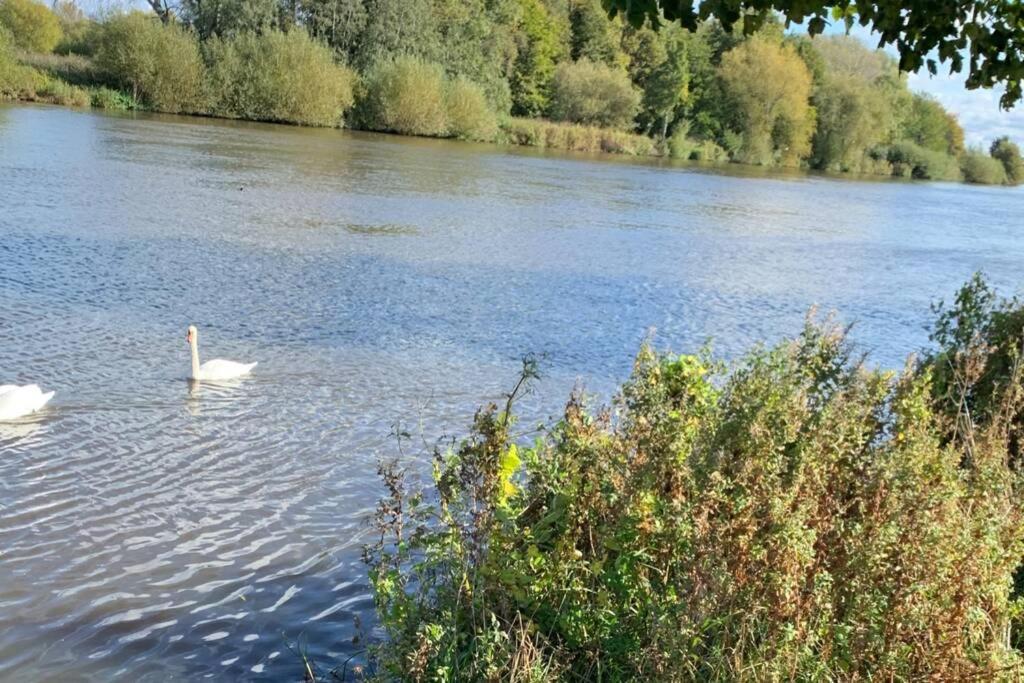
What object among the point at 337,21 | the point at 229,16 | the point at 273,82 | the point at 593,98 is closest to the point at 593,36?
the point at 593,98

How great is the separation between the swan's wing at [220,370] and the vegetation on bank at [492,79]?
48902 mm

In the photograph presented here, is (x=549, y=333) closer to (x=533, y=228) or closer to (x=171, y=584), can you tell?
(x=171, y=584)

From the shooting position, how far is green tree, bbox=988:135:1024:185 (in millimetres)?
122000

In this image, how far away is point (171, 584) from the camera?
611 centimetres

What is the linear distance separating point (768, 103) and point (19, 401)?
8827 centimetres

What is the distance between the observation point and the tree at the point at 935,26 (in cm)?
499

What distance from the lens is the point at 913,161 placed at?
98.5 metres

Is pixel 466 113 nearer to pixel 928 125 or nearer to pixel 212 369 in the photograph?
pixel 212 369

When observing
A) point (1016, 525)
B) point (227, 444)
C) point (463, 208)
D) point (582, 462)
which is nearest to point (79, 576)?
point (227, 444)

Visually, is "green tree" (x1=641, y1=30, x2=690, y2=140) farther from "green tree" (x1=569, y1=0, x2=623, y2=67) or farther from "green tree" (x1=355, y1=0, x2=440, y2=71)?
"green tree" (x1=355, y1=0, x2=440, y2=71)

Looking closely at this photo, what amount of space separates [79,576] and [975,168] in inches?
4884

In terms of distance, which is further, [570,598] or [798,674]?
[570,598]

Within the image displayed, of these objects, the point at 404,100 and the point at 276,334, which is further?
the point at 404,100

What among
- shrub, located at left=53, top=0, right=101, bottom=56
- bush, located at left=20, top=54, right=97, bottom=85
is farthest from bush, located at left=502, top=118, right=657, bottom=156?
shrub, located at left=53, top=0, right=101, bottom=56
